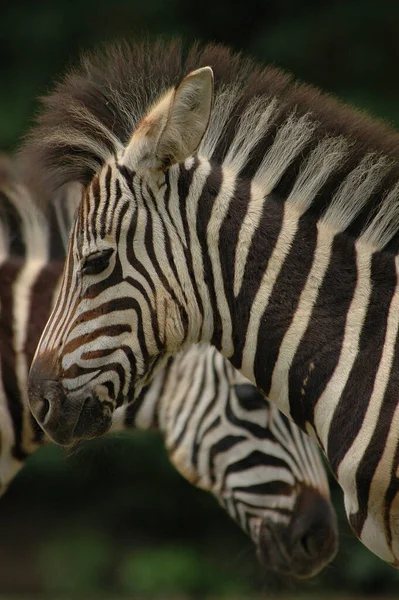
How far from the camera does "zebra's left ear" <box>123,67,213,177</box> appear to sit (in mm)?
3305

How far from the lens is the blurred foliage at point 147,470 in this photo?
405 inches

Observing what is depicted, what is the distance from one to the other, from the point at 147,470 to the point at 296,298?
7736 millimetres

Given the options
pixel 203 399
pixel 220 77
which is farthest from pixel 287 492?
pixel 220 77

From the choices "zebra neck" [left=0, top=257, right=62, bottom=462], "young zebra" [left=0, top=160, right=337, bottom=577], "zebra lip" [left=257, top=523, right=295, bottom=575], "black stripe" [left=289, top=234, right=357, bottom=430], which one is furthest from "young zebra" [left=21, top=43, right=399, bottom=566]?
"zebra lip" [left=257, top=523, right=295, bottom=575]

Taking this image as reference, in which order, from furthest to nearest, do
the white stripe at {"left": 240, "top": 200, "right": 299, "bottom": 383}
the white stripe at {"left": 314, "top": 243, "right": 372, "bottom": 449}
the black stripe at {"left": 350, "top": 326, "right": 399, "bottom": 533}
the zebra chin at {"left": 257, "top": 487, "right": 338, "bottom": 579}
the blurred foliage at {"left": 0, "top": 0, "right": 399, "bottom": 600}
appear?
the blurred foliage at {"left": 0, "top": 0, "right": 399, "bottom": 600}
the zebra chin at {"left": 257, "top": 487, "right": 338, "bottom": 579}
the white stripe at {"left": 240, "top": 200, "right": 299, "bottom": 383}
the white stripe at {"left": 314, "top": 243, "right": 372, "bottom": 449}
the black stripe at {"left": 350, "top": 326, "right": 399, "bottom": 533}

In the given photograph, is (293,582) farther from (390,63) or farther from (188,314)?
(390,63)

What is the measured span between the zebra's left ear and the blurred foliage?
682cm

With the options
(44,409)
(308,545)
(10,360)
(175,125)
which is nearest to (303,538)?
(308,545)

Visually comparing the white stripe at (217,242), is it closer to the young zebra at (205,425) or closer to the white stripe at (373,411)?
the white stripe at (373,411)

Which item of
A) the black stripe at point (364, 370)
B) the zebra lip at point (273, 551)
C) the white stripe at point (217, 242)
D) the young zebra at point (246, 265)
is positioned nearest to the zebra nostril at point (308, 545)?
the zebra lip at point (273, 551)

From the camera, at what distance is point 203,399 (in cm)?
562

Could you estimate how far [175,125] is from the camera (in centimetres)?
335

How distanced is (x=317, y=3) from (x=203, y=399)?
689cm

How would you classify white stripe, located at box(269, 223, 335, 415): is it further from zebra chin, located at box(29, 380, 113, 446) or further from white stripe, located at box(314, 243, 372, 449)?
zebra chin, located at box(29, 380, 113, 446)
